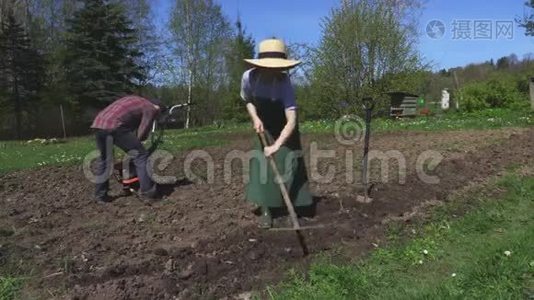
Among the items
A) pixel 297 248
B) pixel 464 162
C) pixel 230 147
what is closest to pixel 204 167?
pixel 230 147

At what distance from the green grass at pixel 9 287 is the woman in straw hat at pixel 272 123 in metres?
2.20

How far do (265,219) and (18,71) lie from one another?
32.8 metres

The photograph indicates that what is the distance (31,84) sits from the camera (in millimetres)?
35562

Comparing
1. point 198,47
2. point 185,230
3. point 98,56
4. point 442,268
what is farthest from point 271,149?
point 198,47

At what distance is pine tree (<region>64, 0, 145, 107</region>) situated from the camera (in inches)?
1380

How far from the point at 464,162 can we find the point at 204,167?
3832mm

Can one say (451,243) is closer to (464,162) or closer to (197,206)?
(197,206)

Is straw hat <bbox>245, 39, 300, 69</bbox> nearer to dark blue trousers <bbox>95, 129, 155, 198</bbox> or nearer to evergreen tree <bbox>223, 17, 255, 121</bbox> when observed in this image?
dark blue trousers <bbox>95, 129, 155, 198</bbox>

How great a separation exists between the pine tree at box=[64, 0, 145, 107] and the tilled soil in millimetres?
26638

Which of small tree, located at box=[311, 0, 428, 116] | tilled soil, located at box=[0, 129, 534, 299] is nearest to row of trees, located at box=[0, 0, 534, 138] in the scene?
small tree, located at box=[311, 0, 428, 116]

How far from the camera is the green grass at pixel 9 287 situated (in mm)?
4340

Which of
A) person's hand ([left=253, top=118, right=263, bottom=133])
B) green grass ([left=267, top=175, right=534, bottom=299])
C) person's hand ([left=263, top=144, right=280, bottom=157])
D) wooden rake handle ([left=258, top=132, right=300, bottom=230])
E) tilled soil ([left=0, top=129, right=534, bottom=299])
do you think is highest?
person's hand ([left=253, top=118, right=263, bottom=133])

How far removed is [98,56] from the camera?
3525 centimetres

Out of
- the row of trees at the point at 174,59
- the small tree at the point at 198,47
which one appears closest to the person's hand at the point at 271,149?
the row of trees at the point at 174,59
